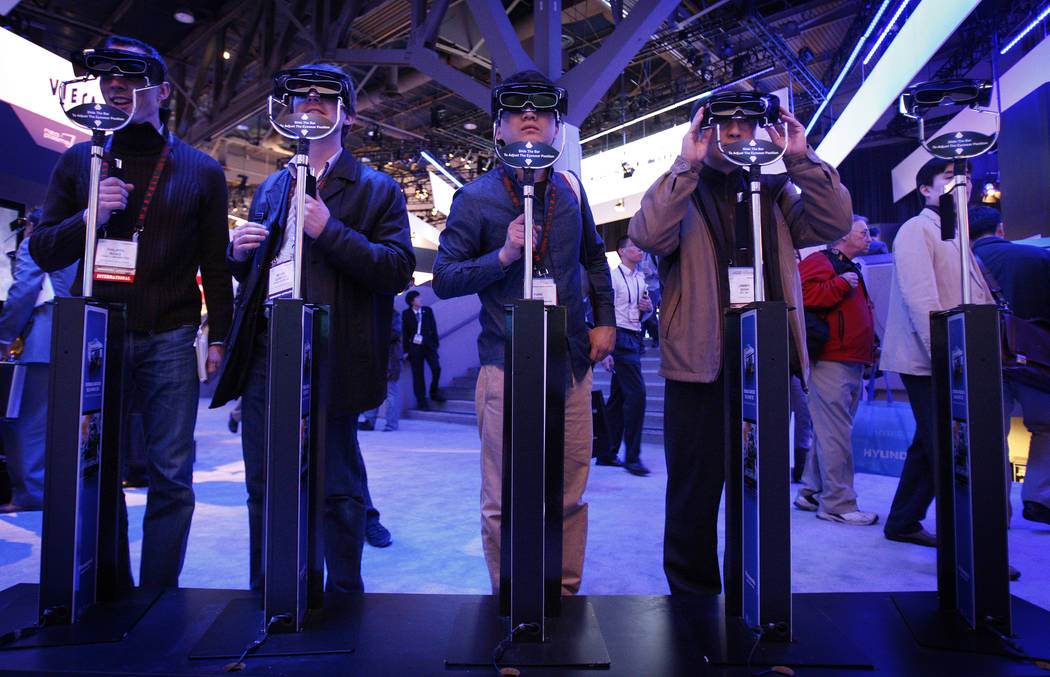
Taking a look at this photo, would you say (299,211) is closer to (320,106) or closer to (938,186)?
(320,106)

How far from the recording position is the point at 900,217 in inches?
657

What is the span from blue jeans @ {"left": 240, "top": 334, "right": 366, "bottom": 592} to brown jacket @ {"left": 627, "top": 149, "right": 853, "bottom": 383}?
3.30 ft

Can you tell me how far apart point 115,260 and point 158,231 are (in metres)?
0.27

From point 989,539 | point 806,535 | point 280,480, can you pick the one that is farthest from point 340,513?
point 806,535

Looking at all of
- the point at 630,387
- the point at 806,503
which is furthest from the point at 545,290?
the point at 630,387

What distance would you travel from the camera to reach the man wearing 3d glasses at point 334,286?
1804mm

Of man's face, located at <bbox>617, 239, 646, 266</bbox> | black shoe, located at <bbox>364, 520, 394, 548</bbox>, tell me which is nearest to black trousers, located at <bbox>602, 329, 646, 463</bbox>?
man's face, located at <bbox>617, 239, 646, 266</bbox>

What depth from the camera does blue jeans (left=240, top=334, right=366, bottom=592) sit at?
188 centimetres

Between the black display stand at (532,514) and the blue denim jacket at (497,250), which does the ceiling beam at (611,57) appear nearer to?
the blue denim jacket at (497,250)

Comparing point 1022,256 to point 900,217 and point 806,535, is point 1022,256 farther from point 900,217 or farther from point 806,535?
point 900,217

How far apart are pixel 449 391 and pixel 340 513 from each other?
7.70 m

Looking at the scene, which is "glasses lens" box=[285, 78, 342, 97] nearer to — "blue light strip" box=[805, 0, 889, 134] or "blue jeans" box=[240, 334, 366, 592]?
"blue jeans" box=[240, 334, 366, 592]

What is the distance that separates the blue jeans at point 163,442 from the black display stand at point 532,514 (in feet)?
3.03

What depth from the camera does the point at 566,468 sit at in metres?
1.97
